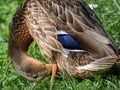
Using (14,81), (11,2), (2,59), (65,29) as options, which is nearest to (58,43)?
(65,29)

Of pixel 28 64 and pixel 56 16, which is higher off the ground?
pixel 56 16

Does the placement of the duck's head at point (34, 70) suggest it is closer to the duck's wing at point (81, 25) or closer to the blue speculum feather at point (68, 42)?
the blue speculum feather at point (68, 42)

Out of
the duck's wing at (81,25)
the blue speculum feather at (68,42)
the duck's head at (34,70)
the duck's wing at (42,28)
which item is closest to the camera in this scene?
the duck's wing at (81,25)

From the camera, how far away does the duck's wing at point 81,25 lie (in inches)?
284

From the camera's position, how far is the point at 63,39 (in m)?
7.46

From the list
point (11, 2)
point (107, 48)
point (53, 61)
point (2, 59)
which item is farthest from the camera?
point (11, 2)

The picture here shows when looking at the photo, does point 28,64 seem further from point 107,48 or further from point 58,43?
point 107,48

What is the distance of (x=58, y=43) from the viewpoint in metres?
7.51

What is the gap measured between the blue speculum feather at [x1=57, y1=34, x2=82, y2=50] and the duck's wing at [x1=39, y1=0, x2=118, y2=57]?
0.13 ft

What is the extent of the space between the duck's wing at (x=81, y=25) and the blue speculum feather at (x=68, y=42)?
0.13 ft

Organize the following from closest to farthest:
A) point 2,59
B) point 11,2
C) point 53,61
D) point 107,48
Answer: point 107,48 → point 53,61 → point 2,59 → point 11,2

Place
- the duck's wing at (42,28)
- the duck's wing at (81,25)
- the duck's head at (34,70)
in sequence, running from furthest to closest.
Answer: the duck's head at (34,70) < the duck's wing at (42,28) < the duck's wing at (81,25)

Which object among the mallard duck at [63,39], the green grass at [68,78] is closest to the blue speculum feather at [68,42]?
the mallard duck at [63,39]

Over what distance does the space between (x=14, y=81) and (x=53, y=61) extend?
0.52 m
